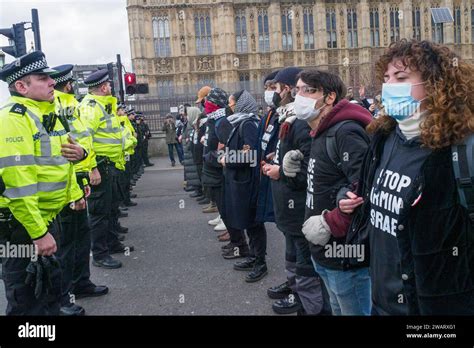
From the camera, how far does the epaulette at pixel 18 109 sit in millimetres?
3188

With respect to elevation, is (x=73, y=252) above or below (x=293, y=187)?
below

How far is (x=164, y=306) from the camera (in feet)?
14.8

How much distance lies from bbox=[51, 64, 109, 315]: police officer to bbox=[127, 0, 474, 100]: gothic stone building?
26557 millimetres

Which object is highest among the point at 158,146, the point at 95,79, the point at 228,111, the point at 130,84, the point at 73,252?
the point at 130,84

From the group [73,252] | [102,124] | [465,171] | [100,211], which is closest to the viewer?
[465,171]

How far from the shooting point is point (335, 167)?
9.53 feet

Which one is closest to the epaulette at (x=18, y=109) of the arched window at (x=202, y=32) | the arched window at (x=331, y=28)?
the arched window at (x=202, y=32)

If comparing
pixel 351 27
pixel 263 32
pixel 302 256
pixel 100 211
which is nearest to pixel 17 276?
pixel 302 256

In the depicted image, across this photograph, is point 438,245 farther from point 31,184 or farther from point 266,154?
point 266,154

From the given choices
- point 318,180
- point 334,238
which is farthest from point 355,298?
point 318,180

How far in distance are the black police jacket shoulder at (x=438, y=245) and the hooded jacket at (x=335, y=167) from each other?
2.17 feet

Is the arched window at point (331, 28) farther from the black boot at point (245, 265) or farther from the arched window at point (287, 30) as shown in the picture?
the black boot at point (245, 265)

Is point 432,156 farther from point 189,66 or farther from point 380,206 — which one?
point 189,66

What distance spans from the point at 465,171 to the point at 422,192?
0.19 metres
